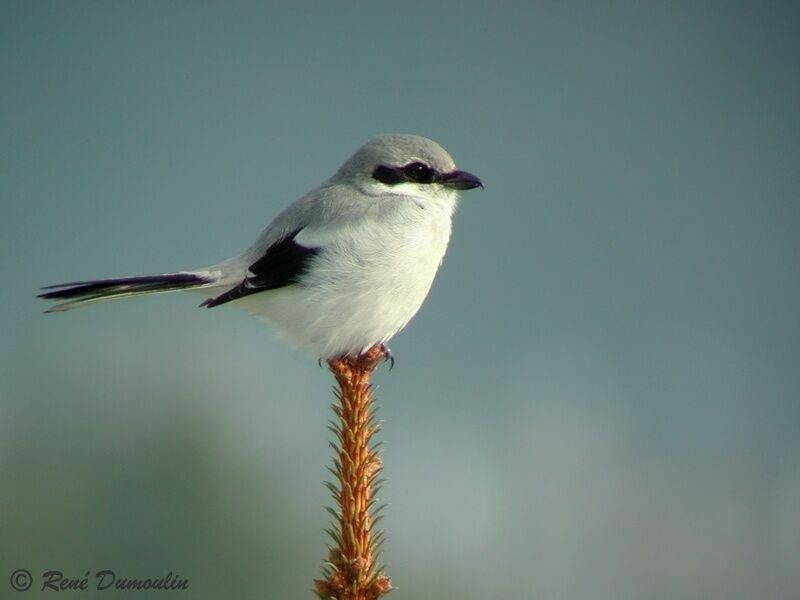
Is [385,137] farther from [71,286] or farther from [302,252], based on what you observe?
[71,286]

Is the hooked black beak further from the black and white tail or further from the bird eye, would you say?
the black and white tail

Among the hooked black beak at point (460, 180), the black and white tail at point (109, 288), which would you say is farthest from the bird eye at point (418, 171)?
the black and white tail at point (109, 288)

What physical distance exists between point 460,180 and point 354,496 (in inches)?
40.6

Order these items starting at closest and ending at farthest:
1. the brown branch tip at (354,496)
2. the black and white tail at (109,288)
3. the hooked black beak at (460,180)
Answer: the brown branch tip at (354,496) < the black and white tail at (109,288) < the hooked black beak at (460,180)

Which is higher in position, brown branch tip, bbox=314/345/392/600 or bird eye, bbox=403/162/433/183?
bird eye, bbox=403/162/433/183

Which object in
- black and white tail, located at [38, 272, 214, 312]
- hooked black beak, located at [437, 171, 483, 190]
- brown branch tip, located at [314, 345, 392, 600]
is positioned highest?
hooked black beak, located at [437, 171, 483, 190]

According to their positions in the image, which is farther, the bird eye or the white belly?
the bird eye

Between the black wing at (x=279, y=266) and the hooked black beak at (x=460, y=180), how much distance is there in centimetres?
44

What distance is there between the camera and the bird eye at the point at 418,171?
2424 mm

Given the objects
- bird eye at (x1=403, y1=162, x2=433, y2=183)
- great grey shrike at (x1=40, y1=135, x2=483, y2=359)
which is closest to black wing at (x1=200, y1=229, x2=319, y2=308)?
great grey shrike at (x1=40, y1=135, x2=483, y2=359)

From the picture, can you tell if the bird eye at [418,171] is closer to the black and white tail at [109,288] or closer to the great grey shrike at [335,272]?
the great grey shrike at [335,272]

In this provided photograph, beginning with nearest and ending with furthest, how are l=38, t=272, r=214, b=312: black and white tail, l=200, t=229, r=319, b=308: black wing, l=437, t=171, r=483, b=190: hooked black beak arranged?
l=38, t=272, r=214, b=312: black and white tail < l=200, t=229, r=319, b=308: black wing < l=437, t=171, r=483, b=190: hooked black beak

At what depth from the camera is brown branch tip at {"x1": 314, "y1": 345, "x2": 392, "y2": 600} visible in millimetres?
1590

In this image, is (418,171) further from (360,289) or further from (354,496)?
(354,496)
